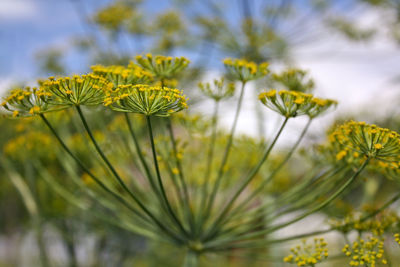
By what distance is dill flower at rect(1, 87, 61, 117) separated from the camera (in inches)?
83.4

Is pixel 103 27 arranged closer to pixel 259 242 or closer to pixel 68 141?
pixel 68 141

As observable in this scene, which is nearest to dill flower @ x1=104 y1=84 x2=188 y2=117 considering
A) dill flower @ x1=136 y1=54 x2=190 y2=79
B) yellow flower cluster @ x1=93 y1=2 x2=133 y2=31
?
dill flower @ x1=136 y1=54 x2=190 y2=79

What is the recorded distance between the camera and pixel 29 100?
218 centimetres

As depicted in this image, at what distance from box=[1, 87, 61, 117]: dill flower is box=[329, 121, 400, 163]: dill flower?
1.95m

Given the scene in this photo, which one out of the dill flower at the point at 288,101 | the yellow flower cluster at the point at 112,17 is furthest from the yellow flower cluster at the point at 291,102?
the yellow flower cluster at the point at 112,17

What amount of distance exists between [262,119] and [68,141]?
2982mm

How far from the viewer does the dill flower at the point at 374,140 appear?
2.13 m

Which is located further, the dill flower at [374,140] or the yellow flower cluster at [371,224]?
the yellow flower cluster at [371,224]

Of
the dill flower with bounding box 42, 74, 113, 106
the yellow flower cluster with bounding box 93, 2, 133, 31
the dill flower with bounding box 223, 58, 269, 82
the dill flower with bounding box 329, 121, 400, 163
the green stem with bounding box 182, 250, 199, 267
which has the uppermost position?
the yellow flower cluster with bounding box 93, 2, 133, 31

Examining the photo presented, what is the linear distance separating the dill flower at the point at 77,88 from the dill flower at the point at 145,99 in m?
0.11

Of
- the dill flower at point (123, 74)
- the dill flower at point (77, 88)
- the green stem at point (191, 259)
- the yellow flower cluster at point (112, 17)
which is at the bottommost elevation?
the green stem at point (191, 259)

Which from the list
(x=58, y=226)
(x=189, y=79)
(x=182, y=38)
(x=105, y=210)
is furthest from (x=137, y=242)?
(x=182, y=38)

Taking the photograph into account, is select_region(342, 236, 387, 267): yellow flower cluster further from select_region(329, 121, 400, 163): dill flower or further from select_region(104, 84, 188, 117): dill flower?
select_region(104, 84, 188, 117): dill flower

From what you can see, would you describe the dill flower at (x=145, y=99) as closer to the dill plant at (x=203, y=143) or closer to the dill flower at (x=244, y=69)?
the dill plant at (x=203, y=143)
